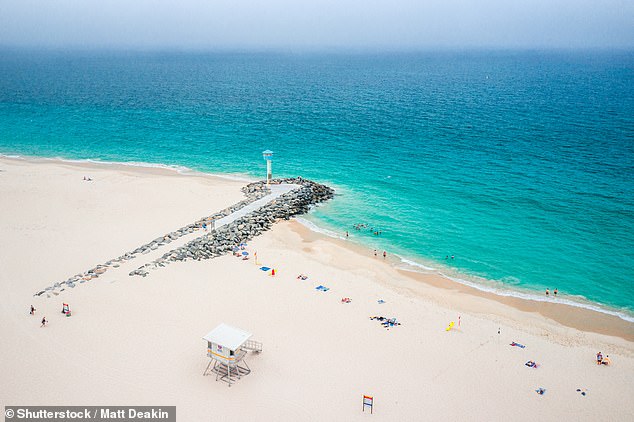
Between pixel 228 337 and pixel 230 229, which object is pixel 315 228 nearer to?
pixel 230 229

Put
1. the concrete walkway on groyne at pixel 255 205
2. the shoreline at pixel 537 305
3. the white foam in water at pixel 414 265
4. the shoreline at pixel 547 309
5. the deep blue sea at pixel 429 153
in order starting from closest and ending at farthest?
the shoreline at pixel 547 309
the shoreline at pixel 537 305
the white foam in water at pixel 414 265
the deep blue sea at pixel 429 153
the concrete walkway on groyne at pixel 255 205

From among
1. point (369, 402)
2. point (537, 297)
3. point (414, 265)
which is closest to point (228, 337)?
point (369, 402)

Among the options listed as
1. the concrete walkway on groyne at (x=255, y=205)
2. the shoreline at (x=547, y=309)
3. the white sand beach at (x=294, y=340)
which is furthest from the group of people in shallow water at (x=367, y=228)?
the concrete walkway on groyne at (x=255, y=205)

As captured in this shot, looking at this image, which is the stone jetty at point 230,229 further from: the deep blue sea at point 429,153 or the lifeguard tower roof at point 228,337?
the lifeguard tower roof at point 228,337

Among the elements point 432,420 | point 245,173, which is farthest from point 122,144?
point 432,420

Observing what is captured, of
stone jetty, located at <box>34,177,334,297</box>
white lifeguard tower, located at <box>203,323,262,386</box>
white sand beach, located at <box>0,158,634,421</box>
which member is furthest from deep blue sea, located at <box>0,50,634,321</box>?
white lifeguard tower, located at <box>203,323,262,386</box>

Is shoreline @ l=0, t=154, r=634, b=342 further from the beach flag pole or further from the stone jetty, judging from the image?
the beach flag pole
